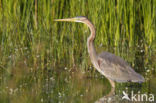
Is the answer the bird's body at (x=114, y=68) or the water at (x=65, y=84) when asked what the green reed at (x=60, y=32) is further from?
the bird's body at (x=114, y=68)

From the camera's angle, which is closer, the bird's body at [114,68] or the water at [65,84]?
the water at [65,84]

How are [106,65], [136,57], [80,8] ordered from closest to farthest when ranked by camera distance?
[106,65], [80,8], [136,57]

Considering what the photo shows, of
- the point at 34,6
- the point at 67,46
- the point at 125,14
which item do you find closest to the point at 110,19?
the point at 125,14

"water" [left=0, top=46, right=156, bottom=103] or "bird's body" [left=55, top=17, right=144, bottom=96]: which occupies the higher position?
"bird's body" [left=55, top=17, right=144, bottom=96]

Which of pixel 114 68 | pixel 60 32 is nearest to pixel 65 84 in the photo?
pixel 114 68

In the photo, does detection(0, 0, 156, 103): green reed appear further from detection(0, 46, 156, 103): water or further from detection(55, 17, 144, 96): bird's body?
detection(55, 17, 144, 96): bird's body

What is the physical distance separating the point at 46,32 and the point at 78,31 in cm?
Result: 47

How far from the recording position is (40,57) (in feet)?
20.8

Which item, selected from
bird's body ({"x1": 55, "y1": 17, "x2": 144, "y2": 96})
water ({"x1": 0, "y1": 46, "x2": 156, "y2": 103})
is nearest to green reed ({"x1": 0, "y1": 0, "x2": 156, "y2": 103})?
water ({"x1": 0, "y1": 46, "x2": 156, "y2": 103})

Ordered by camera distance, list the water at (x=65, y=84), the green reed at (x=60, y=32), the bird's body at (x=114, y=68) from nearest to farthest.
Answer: the water at (x=65, y=84), the bird's body at (x=114, y=68), the green reed at (x=60, y=32)

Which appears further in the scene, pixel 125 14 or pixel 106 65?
pixel 125 14

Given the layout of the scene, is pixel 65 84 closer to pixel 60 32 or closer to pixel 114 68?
pixel 114 68

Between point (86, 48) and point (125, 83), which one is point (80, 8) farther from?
point (125, 83)

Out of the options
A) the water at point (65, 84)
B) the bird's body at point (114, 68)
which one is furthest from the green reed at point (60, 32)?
the bird's body at point (114, 68)
